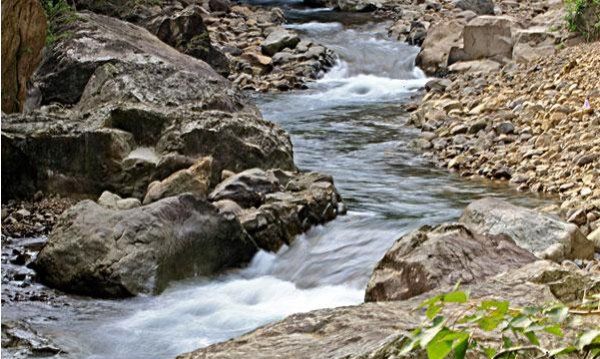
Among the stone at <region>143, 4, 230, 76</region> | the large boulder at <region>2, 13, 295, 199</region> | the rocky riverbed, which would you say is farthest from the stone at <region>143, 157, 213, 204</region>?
the stone at <region>143, 4, 230, 76</region>

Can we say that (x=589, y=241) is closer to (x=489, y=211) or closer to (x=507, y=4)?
(x=489, y=211)

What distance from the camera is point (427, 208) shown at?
305 inches

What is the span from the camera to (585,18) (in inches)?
513

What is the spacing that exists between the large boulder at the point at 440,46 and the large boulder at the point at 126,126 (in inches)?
233

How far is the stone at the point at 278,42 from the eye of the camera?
16.2 metres

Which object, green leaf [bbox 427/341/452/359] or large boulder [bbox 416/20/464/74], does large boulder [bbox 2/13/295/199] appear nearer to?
large boulder [bbox 416/20/464/74]

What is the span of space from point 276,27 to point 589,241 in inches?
484

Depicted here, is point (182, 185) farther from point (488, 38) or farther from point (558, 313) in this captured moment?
point (488, 38)

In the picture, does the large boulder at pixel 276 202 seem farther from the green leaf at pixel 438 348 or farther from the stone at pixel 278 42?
the stone at pixel 278 42

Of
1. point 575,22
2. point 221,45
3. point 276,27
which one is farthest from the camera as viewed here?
point 276,27

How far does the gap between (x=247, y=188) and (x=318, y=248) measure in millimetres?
881

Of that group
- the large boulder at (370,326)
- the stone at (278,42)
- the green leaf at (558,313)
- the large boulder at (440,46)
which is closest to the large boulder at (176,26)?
the stone at (278,42)

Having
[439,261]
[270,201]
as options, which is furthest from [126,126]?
[439,261]

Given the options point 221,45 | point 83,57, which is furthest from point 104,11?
point 83,57
